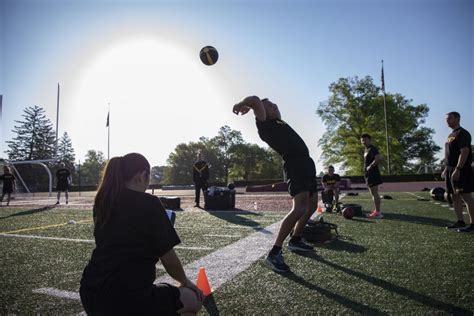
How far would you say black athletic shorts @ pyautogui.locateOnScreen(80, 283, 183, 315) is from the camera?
1.65 metres

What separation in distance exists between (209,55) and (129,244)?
740cm

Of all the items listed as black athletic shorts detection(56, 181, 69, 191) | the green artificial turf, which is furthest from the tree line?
the green artificial turf

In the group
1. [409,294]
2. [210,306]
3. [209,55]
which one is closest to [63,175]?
[209,55]

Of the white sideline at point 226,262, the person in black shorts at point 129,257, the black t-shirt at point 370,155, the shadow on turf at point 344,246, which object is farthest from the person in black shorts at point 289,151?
the black t-shirt at point 370,155

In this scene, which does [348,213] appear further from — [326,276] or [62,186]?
[62,186]

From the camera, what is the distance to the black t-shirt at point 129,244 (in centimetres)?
168

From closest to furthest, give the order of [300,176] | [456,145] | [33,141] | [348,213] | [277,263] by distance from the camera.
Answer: [277,263]
[300,176]
[456,145]
[348,213]
[33,141]

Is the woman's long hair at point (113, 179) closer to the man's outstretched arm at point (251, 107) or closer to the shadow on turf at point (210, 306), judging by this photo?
the shadow on turf at point (210, 306)

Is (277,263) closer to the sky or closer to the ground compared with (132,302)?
closer to the ground

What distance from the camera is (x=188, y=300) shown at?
5.96 feet

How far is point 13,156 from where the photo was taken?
245 ft

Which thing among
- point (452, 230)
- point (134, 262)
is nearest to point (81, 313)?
point (134, 262)

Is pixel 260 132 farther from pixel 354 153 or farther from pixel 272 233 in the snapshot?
pixel 354 153

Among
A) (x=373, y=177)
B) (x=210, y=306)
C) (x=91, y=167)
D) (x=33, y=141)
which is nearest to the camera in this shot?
(x=210, y=306)
